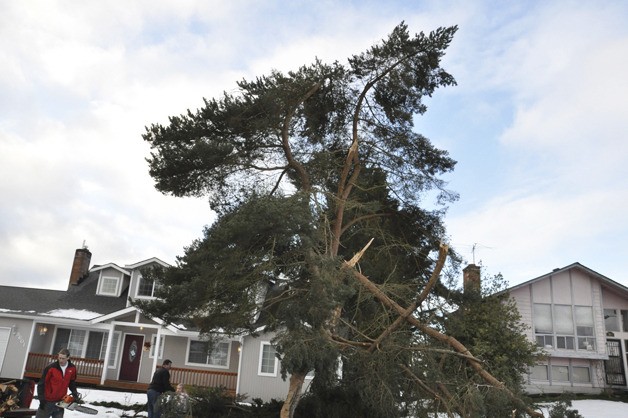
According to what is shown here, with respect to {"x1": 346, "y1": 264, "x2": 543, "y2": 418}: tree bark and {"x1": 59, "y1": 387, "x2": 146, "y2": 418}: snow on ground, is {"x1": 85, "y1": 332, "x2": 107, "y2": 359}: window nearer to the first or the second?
{"x1": 59, "y1": 387, "x2": 146, "y2": 418}: snow on ground

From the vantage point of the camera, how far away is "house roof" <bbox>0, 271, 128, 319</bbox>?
862 inches

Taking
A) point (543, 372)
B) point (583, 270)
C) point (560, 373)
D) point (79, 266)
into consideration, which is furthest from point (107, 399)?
point (583, 270)

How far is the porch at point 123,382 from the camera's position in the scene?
20.8 m

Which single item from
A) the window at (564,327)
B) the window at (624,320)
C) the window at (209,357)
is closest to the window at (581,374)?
the window at (564,327)

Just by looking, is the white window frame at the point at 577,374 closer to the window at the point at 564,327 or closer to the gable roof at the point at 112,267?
the window at the point at 564,327

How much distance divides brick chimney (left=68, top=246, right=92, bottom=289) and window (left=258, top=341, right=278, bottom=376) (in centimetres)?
1130

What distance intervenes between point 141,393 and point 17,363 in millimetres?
6062

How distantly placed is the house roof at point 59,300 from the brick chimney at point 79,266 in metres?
0.31

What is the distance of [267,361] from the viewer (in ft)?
69.4

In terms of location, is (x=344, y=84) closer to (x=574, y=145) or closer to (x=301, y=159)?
(x=301, y=159)

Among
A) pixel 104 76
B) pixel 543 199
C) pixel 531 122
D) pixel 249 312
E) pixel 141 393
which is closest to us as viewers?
pixel 249 312

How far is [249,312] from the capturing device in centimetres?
1016

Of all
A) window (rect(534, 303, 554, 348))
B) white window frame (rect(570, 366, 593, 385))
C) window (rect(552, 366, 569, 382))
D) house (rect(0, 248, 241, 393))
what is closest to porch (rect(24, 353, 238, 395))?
house (rect(0, 248, 241, 393))

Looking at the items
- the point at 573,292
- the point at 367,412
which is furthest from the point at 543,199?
the point at 367,412
